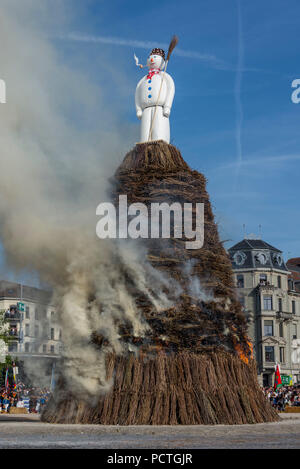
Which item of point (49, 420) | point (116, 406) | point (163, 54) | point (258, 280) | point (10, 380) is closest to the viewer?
point (116, 406)

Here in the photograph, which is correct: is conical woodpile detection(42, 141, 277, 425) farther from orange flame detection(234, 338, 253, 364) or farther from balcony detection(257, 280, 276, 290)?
balcony detection(257, 280, 276, 290)

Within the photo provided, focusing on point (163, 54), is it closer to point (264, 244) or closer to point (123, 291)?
point (123, 291)

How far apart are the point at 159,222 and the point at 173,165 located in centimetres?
279

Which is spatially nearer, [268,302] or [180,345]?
[180,345]

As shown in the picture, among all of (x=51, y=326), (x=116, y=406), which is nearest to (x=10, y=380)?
(x=51, y=326)

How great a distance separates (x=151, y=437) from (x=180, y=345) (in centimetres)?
680

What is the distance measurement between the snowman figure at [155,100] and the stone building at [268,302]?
51.9 meters

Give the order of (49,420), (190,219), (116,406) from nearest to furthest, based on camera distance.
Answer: (116,406) → (49,420) → (190,219)

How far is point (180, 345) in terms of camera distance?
962 inches

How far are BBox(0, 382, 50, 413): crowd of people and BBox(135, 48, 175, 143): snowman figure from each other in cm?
1754

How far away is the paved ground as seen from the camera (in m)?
15.7

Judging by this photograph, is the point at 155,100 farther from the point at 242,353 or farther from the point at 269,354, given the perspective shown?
the point at 269,354

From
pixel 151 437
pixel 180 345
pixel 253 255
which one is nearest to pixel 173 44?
pixel 180 345

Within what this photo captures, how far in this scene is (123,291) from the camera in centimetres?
2470
